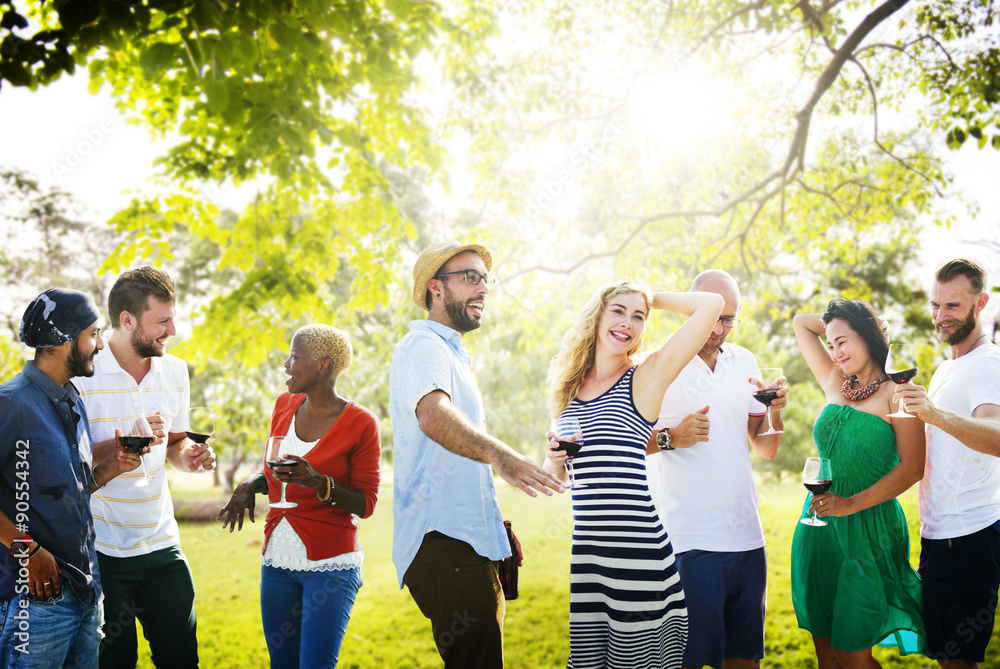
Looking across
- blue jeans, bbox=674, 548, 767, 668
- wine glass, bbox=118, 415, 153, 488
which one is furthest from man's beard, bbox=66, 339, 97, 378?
blue jeans, bbox=674, 548, 767, 668

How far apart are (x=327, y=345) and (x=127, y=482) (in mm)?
1143

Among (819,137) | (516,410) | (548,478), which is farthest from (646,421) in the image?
(516,410)

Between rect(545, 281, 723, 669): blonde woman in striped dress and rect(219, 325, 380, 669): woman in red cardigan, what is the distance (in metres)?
1.03

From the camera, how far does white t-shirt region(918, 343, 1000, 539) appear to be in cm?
307

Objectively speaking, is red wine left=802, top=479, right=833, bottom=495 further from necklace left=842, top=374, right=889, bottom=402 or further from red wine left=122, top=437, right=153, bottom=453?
red wine left=122, top=437, right=153, bottom=453

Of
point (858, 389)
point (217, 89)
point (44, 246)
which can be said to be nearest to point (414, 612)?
point (858, 389)

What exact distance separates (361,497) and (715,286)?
2089 mm

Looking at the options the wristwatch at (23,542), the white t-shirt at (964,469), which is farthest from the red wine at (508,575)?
the white t-shirt at (964,469)

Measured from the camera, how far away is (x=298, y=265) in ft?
21.4

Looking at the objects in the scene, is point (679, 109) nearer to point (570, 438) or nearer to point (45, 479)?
point (570, 438)

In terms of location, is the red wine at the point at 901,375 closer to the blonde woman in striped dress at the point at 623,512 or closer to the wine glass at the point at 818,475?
the wine glass at the point at 818,475

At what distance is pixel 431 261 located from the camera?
297cm

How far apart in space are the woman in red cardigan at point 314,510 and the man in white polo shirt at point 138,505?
389 mm

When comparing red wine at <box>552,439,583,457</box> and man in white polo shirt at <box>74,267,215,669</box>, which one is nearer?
red wine at <box>552,439,583,457</box>
